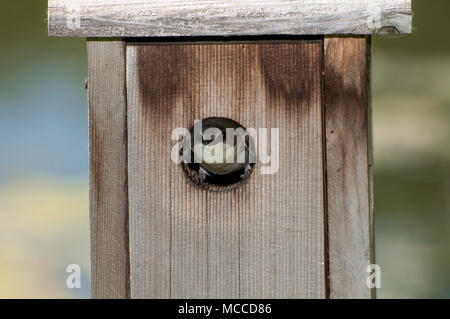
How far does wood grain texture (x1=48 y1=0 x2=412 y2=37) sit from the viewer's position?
1252mm

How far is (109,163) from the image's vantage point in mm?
1295

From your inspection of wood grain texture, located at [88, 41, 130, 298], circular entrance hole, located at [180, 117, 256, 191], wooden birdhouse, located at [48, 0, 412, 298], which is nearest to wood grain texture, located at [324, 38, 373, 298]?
wooden birdhouse, located at [48, 0, 412, 298]

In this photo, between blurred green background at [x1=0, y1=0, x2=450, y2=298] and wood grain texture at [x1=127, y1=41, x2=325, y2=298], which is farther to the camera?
blurred green background at [x1=0, y1=0, x2=450, y2=298]

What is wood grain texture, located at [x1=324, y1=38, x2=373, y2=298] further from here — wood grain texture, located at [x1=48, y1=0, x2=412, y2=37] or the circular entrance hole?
the circular entrance hole

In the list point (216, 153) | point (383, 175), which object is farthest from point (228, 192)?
point (383, 175)

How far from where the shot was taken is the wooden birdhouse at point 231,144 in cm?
126

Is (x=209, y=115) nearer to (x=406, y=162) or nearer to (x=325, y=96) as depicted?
(x=325, y=96)

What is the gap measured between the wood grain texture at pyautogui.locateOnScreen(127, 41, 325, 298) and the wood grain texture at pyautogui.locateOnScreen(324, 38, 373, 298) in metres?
0.02

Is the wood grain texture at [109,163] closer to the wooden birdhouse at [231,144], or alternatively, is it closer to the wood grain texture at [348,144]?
the wooden birdhouse at [231,144]

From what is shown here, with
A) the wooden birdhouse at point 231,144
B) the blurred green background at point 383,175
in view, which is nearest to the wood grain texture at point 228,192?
the wooden birdhouse at point 231,144

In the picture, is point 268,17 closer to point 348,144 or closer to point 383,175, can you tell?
point 348,144

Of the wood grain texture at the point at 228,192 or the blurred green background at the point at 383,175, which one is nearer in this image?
→ the wood grain texture at the point at 228,192
